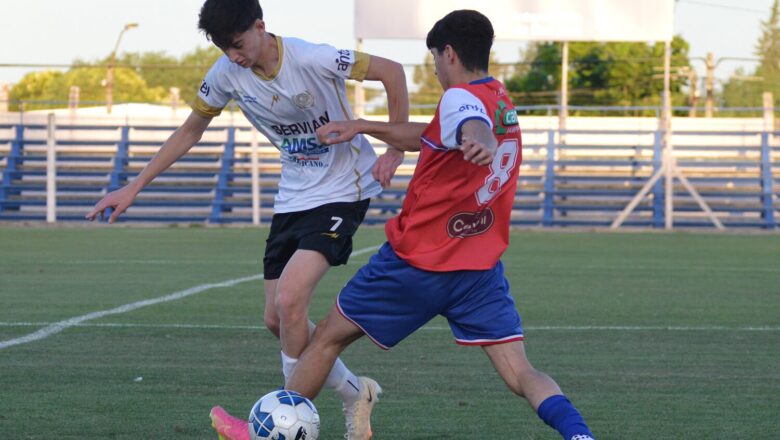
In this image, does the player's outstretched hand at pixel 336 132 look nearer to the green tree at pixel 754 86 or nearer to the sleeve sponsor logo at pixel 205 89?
the sleeve sponsor logo at pixel 205 89

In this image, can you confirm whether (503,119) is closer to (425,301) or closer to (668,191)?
(425,301)

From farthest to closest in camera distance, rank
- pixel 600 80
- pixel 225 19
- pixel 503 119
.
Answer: pixel 600 80 < pixel 225 19 < pixel 503 119

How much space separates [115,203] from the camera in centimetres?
585

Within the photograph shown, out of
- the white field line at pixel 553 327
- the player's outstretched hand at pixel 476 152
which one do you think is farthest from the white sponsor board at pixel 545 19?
the player's outstretched hand at pixel 476 152

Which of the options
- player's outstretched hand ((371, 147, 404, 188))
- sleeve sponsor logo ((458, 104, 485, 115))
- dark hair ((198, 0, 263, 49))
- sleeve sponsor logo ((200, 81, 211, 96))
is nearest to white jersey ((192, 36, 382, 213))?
sleeve sponsor logo ((200, 81, 211, 96))

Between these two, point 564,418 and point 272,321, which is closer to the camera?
point 564,418

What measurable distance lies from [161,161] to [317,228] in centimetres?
82

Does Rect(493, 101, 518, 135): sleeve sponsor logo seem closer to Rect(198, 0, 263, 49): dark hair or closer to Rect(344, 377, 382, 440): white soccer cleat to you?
Rect(198, 0, 263, 49): dark hair

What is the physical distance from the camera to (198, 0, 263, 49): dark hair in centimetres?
549

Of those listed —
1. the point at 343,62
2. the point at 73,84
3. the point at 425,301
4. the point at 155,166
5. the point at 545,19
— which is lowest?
the point at 425,301

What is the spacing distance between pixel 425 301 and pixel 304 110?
142cm

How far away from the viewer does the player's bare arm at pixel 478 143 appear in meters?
4.30

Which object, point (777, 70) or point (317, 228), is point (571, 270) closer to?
point (317, 228)

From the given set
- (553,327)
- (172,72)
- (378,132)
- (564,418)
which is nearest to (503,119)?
(378,132)
